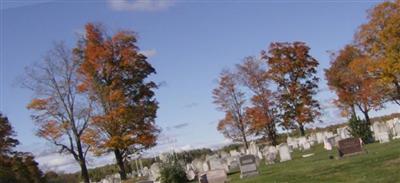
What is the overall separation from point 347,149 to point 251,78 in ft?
91.8

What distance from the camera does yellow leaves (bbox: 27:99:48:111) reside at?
3366cm

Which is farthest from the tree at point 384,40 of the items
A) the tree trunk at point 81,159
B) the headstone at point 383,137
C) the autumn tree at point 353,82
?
the tree trunk at point 81,159

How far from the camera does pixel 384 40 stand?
43594 millimetres

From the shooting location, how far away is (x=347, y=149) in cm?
2295

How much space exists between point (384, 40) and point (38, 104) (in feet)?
90.7

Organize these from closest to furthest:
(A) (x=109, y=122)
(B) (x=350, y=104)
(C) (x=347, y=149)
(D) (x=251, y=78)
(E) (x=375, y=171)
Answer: (E) (x=375, y=171) < (C) (x=347, y=149) < (A) (x=109, y=122) < (D) (x=251, y=78) < (B) (x=350, y=104)

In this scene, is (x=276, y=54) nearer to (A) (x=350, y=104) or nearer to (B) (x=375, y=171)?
(A) (x=350, y=104)

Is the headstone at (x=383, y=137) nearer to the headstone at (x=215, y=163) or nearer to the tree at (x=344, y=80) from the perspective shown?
the headstone at (x=215, y=163)

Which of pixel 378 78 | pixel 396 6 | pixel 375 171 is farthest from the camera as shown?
pixel 378 78

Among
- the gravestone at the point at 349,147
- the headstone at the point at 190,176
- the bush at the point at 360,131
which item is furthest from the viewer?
the bush at the point at 360,131

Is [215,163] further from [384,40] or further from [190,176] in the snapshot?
[384,40]

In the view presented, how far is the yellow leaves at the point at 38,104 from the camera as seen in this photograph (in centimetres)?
3366

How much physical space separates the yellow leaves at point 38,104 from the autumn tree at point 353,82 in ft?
87.6

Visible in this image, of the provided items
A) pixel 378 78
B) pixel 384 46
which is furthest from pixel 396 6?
pixel 378 78
